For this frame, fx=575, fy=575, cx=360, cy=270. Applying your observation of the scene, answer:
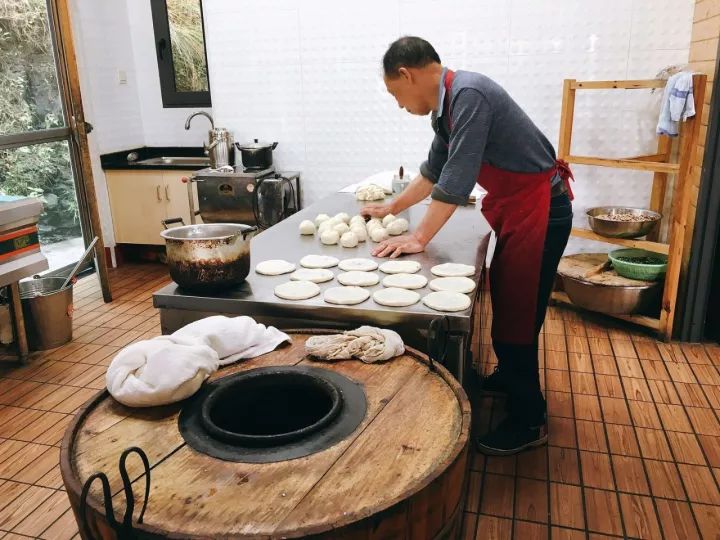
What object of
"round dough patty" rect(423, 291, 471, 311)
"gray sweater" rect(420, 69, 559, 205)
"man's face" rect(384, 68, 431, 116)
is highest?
"man's face" rect(384, 68, 431, 116)


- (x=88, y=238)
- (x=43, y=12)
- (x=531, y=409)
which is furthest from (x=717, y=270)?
(x=43, y=12)

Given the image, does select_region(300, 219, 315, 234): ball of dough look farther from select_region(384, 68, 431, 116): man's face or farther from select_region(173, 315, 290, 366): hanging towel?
select_region(173, 315, 290, 366): hanging towel

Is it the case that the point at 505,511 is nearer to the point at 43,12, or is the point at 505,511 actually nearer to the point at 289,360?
the point at 289,360

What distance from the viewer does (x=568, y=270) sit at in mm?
3807

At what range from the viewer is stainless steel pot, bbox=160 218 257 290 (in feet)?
6.01

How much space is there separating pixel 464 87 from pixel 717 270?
229 cm

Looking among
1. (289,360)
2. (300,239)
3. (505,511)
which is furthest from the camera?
(300,239)

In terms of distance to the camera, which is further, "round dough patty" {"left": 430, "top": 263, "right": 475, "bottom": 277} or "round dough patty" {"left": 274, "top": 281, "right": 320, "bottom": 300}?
"round dough patty" {"left": 430, "top": 263, "right": 475, "bottom": 277}

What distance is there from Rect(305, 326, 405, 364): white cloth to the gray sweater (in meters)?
0.67

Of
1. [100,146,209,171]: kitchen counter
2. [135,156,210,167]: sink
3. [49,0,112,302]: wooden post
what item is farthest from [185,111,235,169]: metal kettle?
[49,0,112,302]: wooden post

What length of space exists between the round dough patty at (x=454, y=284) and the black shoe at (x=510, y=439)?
2.58 ft

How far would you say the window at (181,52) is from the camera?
4.98 metres

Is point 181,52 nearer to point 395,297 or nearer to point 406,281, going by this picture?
point 406,281

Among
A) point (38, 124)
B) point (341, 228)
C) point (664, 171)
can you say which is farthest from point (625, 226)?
point (38, 124)
